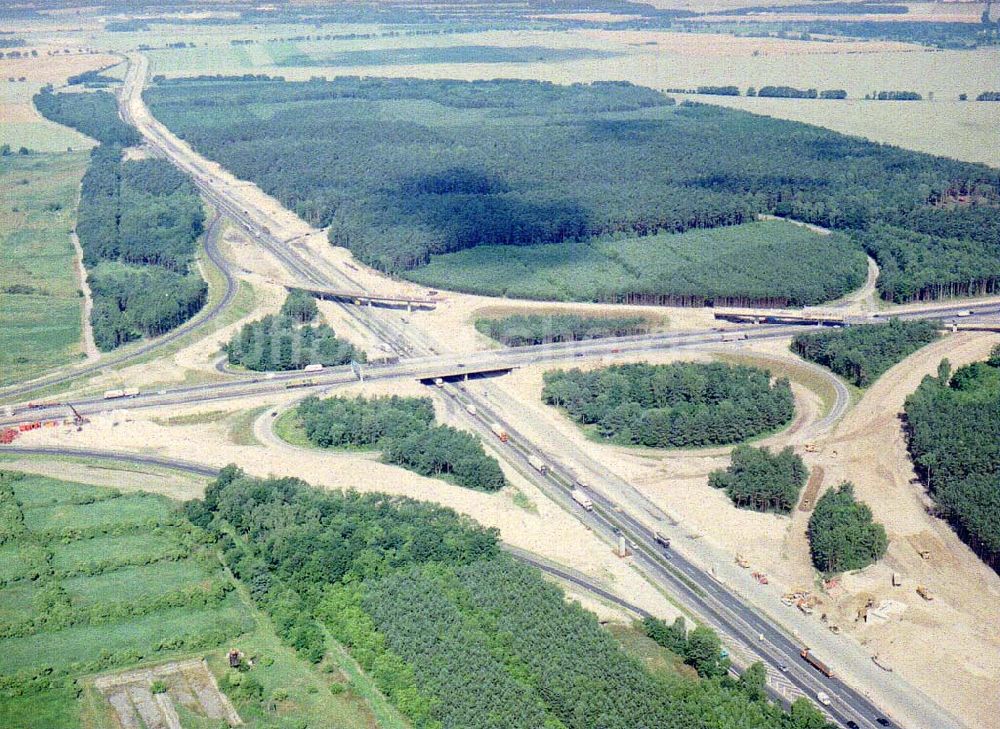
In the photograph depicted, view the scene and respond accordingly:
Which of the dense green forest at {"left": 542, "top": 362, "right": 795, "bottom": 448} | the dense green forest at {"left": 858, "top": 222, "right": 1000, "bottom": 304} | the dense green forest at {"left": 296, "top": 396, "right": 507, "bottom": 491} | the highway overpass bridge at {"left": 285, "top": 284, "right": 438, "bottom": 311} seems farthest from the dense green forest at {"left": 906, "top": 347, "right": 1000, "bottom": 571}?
the highway overpass bridge at {"left": 285, "top": 284, "right": 438, "bottom": 311}

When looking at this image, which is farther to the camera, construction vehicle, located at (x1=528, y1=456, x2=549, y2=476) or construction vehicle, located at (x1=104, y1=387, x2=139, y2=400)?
construction vehicle, located at (x1=104, y1=387, x2=139, y2=400)

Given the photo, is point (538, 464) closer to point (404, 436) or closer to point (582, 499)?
point (582, 499)

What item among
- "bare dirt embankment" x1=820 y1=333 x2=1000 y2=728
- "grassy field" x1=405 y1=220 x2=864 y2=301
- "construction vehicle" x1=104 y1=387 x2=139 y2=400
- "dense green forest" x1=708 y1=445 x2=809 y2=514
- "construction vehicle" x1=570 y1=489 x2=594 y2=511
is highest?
"grassy field" x1=405 y1=220 x2=864 y2=301

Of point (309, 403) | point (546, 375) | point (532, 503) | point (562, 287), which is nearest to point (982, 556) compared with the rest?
point (532, 503)

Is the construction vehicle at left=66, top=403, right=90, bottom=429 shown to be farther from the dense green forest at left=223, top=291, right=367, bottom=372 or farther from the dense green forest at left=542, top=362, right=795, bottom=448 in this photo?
the dense green forest at left=542, top=362, right=795, bottom=448

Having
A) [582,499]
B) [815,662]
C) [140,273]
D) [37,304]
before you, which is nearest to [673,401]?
[582,499]

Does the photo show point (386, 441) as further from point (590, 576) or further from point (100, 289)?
point (100, 289)

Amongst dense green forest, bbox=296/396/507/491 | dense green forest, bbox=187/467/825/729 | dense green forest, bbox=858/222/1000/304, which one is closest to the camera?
dense green forest, bbox=187/467/825/729
